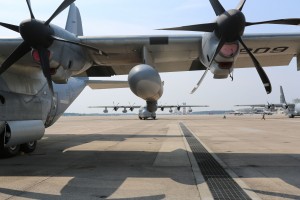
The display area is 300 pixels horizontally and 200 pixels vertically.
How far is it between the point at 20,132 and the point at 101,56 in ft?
12.9

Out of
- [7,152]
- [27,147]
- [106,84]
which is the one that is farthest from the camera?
[106,84]

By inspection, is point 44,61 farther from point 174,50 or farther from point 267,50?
point 267,50

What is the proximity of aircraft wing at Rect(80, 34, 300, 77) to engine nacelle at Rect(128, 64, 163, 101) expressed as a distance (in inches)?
56.4

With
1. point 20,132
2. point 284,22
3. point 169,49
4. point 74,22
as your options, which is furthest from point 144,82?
point 74,22

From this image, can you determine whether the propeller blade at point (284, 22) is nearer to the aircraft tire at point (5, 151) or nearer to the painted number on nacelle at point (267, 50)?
the painted number on nacelle at point (267, 50)

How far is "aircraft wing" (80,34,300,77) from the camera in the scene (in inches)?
425

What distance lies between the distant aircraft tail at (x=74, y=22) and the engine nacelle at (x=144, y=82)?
533 centimetres

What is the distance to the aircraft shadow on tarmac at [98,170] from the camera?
713cm

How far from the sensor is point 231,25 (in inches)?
357

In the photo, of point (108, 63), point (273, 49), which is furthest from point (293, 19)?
point (108, 63)

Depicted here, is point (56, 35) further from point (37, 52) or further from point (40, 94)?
point (40, 94)

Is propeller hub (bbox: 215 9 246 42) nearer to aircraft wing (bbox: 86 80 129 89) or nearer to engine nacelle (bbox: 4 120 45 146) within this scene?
engine nacelle (bbox: 4 120 45 146)

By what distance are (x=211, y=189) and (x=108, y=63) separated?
717 centimetres

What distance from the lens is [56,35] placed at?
974 centimetres
